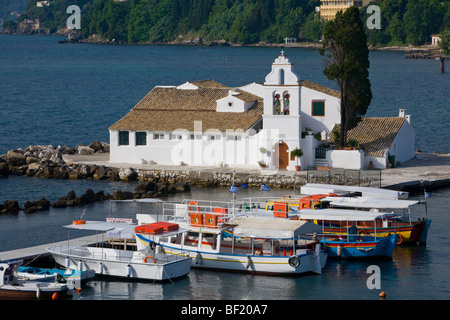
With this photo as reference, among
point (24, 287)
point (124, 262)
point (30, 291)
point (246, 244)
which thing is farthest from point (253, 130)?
point (30, 291)

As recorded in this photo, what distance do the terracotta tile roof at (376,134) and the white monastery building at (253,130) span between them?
6cm

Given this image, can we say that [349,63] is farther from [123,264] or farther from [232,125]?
[123,264]

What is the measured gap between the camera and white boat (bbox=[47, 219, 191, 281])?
40.9 m

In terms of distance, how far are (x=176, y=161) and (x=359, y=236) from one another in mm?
20804

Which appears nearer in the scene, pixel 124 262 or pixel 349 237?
pixel 124 262

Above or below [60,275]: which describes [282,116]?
above

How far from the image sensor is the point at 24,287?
38.2m

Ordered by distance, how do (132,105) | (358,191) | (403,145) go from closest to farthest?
(358,191)
(403,145)
(132,105)

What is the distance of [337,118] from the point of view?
65.2 m

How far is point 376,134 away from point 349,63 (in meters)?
4.93

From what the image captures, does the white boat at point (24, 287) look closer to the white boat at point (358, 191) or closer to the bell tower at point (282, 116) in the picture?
the white boat at point (358, 191)
